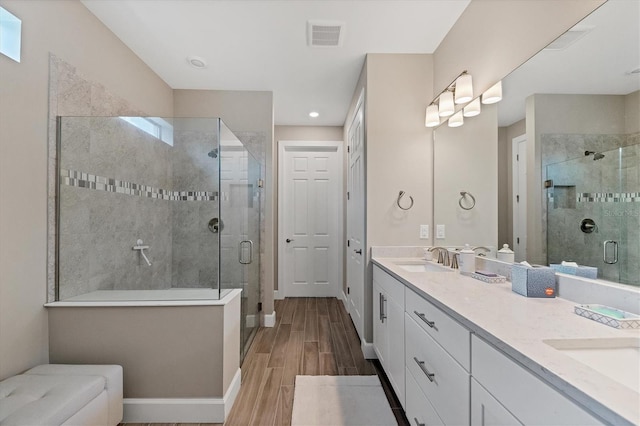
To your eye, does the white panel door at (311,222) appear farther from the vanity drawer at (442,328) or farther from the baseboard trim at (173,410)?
the vanity drawer at (442,328)

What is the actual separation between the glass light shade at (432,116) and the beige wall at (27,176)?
2682 mm

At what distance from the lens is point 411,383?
1580mm

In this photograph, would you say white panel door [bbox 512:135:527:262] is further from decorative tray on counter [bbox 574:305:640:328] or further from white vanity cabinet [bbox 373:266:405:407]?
A: white vanity cabinet [bbox 373:266:405:407]

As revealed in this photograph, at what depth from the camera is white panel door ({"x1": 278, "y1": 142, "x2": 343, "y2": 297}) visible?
15.3 feet

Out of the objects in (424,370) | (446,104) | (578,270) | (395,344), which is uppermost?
(446,104)

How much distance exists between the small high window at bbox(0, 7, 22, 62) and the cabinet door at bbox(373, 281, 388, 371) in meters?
2.66

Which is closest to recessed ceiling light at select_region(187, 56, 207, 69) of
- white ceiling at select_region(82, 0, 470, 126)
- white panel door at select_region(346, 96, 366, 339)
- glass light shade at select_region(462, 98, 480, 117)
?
white ceiling at select_region(82, 0, 470, 126)

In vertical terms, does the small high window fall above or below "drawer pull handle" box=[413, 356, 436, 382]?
above

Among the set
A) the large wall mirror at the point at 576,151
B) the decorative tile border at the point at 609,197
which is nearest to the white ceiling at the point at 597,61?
the large wall mirror at the point at 576,151

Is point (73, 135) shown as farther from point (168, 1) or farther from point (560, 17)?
point (560, 17)

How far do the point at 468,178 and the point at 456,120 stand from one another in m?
0.49

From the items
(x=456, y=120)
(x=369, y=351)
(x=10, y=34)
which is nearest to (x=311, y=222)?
(x=369, y=351)

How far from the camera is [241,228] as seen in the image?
281 centimetres

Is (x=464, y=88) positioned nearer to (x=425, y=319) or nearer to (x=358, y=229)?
(x=358, y=229)
